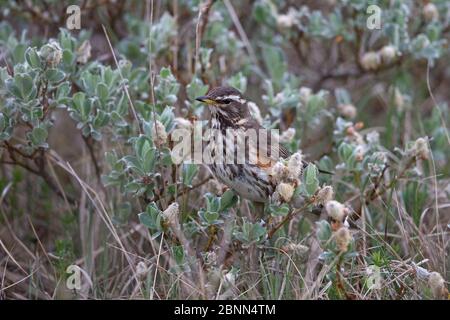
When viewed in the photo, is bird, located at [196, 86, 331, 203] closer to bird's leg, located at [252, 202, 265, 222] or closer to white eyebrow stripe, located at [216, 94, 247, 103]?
white eyebrow stripe, located at [216, 94, 247, 103]

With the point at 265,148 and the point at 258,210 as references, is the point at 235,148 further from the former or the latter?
the point at 258,210

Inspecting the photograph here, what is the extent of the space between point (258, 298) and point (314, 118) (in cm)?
195

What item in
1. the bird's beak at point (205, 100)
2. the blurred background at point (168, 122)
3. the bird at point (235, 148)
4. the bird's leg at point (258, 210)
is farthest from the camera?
the bird's leg at point (258, 210)

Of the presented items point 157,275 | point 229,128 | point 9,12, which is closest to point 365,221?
point 229,128

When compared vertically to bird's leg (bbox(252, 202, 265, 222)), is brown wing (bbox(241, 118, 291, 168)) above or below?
above

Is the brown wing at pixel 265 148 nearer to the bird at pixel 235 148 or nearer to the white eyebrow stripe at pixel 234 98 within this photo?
the bird at pixel 235 148

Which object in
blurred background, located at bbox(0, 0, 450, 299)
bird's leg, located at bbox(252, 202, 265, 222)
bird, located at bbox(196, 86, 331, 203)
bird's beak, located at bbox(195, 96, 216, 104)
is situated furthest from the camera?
bird's leg, located at bbox(252, 202, 265, 222)

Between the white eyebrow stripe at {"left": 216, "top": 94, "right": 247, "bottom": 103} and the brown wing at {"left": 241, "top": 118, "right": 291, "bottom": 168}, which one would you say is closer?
the brown wing at {"left": 241, "top": 118, "right": 291, "bottom": 168}

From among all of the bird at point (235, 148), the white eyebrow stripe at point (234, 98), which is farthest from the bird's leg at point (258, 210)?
the white eyebrow stripe at point (234, 98)

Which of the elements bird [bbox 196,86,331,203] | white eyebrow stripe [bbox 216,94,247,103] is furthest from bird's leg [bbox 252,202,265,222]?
white eyebrow stripe [bbox 216,94,247,103]

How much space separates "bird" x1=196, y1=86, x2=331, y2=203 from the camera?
14.8ft

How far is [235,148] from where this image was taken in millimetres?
4660

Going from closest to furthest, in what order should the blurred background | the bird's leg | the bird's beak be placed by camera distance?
the blurred background → the bird's beak → the bird's leg

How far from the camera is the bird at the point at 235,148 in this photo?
14.8 feet
